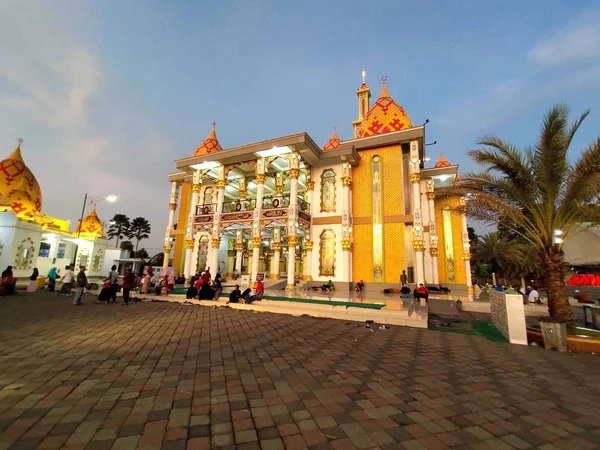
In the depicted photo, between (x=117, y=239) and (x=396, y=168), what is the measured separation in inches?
2658

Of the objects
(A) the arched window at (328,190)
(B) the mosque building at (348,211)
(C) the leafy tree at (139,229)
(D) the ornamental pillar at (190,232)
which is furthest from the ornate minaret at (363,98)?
(C) the leafy tree at (139,229)

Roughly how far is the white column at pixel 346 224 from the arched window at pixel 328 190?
3.26 feet

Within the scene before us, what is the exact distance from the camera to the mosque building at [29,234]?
68.0 feet

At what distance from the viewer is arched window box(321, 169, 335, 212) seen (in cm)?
1983

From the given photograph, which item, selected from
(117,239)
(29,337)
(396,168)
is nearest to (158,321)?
(29,337)

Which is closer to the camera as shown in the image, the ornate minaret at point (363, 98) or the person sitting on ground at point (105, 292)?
the person sitting on ground at point (105, 292)

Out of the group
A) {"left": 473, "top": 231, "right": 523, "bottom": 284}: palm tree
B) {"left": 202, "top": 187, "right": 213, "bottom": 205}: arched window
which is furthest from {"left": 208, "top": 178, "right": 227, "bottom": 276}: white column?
{"left": 473, "top": 231, "right": 523, "bottom": 284}: palm tree

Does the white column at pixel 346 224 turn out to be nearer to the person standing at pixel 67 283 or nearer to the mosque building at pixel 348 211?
the mosque building at pixel 348 211

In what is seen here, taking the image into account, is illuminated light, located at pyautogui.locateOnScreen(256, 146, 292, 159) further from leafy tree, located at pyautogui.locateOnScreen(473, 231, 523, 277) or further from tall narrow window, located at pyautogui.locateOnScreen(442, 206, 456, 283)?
leafy tree, located at pyautogui.locateOnScreen(473, 231, 523, 277)

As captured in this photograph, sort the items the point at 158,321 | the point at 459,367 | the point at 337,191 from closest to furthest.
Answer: the point at 459,367 < the point at 158,321 < the point at 337,191

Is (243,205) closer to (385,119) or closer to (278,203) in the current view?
(278,203)

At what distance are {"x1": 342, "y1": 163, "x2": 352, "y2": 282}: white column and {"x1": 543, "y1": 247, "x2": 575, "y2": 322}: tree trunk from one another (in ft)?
36.1

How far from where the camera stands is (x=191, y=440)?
221 centimetres

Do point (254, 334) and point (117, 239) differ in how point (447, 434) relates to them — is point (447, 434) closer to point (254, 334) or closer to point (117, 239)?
point (254, 334)
